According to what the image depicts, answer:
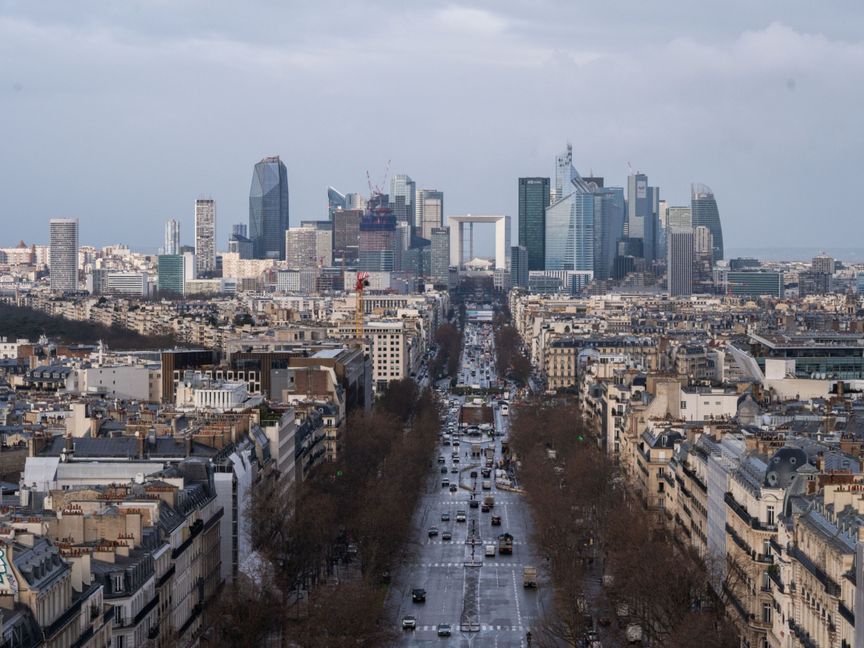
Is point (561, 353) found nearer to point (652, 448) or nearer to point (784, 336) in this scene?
point (784, 336)

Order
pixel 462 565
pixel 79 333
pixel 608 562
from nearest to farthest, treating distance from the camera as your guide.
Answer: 1. pixel 608 562
2. pixel 462 565
3. pixel 79 333

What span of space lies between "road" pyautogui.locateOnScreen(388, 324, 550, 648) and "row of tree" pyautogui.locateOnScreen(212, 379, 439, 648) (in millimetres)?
657

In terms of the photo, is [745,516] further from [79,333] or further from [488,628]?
[79,333]

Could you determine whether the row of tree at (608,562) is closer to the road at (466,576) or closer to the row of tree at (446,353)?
the road at (466,576)

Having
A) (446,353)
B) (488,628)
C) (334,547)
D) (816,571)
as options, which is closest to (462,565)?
(334,547)

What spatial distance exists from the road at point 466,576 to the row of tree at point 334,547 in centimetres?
66

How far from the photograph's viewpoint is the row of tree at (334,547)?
38031 millimetres

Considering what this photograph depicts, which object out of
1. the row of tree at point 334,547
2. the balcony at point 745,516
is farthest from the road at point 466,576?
the balcony at point 745,516

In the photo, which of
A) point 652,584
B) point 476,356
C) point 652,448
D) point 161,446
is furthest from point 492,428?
point 476,356

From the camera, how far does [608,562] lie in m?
49.9

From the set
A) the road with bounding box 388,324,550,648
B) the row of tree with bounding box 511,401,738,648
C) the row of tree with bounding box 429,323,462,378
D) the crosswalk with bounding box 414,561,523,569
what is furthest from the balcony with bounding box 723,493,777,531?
the row of tree with bounding box 429,323,462,378

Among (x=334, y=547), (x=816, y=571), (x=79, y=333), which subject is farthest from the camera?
(x=79, y=333)

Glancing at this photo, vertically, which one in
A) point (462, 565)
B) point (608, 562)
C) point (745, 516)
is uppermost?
point (745, 516)

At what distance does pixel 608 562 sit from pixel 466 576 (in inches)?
155
